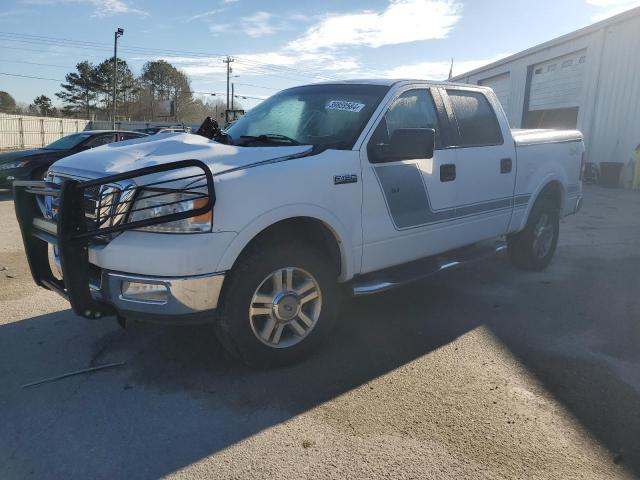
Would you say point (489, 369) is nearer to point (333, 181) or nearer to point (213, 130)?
point (333, 181)

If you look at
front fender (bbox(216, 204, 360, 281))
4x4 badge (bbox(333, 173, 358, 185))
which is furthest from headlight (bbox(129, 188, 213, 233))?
4x4 badge (bbox(333, 173, 358, 185))

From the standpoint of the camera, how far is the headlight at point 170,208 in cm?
277

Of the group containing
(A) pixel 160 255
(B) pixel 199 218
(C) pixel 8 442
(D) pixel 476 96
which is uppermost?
(D) pixel 476 96

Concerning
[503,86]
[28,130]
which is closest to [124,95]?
[28,130]

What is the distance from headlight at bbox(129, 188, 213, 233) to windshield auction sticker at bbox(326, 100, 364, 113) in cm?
161

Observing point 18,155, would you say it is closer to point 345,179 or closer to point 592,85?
point 345,179

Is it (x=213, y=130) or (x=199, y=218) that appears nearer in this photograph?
(x=199, y=218)

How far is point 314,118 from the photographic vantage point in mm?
3967

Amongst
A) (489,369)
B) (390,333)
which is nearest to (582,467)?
(489,369)

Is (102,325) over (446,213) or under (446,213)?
under

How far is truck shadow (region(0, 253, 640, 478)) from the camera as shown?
2.55 meters

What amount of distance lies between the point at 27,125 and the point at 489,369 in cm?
4244

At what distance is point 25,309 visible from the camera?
175 inches

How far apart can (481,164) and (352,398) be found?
2646 mm
